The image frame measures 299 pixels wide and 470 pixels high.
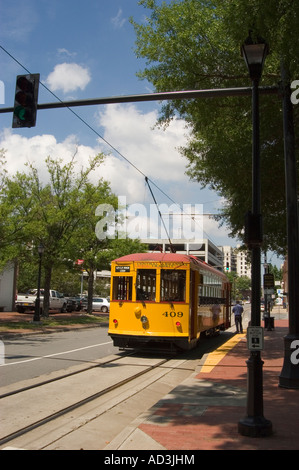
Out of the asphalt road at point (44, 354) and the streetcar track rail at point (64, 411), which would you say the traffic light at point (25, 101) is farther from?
the streetcar track rail at point (64, 411)

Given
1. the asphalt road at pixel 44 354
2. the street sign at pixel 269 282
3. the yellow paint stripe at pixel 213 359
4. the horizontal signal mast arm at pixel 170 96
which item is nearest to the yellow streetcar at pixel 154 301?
the yellow paint stripe at pixel 213 359

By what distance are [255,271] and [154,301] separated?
7.69m

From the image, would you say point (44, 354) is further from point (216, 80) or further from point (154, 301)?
point (216, 80)

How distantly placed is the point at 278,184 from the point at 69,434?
1148 cm

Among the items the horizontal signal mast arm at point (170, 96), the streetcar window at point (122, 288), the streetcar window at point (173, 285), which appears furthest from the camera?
the streetcar window at point (122, 288)

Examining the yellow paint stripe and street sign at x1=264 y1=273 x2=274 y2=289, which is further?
street sign at x1=264 y1=273 x2=274 y2=289

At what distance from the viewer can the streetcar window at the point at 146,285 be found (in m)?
13.6

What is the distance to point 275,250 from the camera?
22500 mm

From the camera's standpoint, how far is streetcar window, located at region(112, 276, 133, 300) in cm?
1380

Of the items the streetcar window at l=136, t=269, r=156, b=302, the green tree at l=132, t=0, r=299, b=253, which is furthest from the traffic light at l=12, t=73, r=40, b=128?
the streetcar window at l=136, t=269, r=156, b=302

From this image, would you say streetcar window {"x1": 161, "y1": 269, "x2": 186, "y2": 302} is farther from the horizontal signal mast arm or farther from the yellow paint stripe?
the horizontal signal mast arm

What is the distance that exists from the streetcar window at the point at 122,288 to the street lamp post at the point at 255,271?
7938 mm

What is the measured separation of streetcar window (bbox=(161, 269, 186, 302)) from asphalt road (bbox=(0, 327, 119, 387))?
282cm
